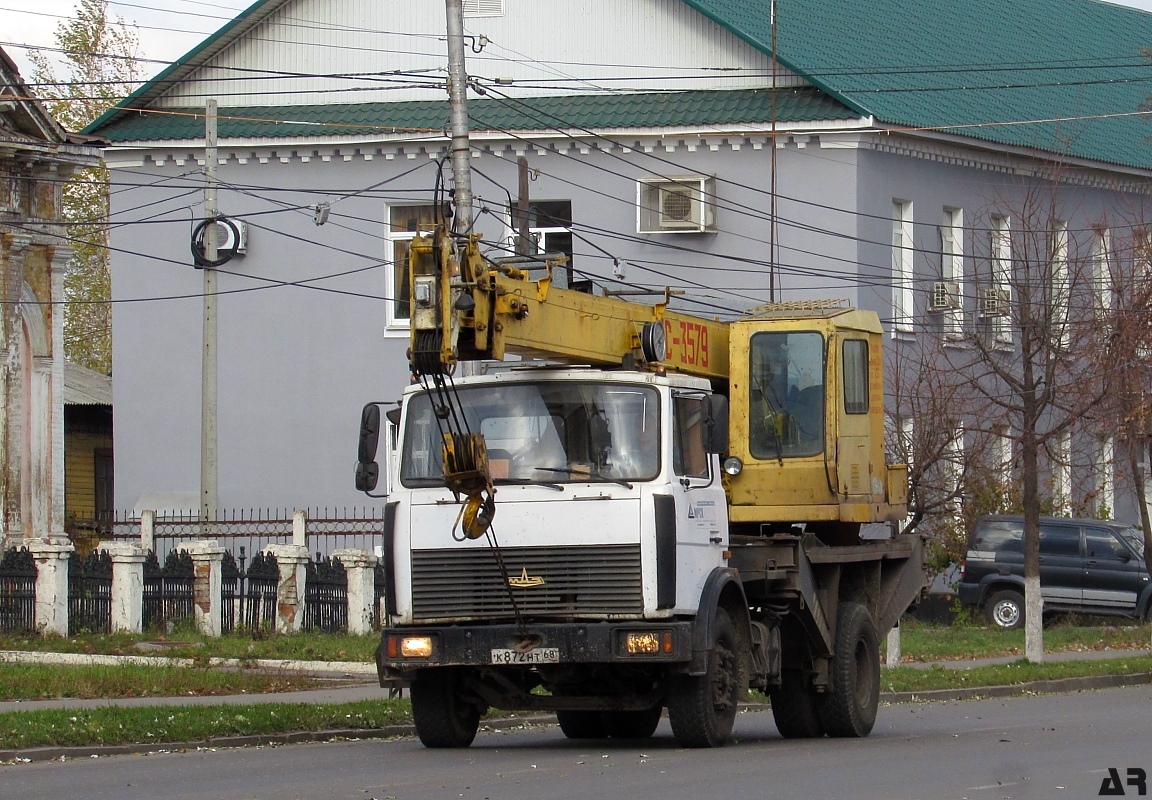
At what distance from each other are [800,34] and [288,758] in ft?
77.9

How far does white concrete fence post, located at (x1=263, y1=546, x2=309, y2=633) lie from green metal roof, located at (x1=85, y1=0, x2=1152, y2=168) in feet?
37.6

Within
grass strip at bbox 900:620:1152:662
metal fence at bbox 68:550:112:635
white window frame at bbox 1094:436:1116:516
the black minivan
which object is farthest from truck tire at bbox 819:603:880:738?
the black minivan

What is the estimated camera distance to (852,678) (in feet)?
A: 51.8

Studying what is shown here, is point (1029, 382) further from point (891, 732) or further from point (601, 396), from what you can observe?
point (601, 396)

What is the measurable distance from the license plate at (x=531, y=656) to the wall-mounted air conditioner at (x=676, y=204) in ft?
68.2

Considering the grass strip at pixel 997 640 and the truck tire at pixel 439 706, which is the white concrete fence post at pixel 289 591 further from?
the truck tire at pixel 439 706

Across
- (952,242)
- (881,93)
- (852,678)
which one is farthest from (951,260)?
(852,678)

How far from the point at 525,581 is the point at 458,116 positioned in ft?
38.1

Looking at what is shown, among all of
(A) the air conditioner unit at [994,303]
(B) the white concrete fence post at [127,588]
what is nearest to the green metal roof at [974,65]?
(A) the air conditioner unit at [994,303]

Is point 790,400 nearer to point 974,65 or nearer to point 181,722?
point 181,722

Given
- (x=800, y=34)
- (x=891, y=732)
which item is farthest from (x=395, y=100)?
(x=891, y=732)

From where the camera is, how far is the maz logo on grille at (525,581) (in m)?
13.3

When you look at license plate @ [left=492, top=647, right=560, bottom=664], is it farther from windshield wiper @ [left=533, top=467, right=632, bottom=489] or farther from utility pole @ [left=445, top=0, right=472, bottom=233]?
utility pole @ [left=445, top=0, right=472, bottom=233]

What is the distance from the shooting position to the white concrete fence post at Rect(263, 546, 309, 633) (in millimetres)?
25344
